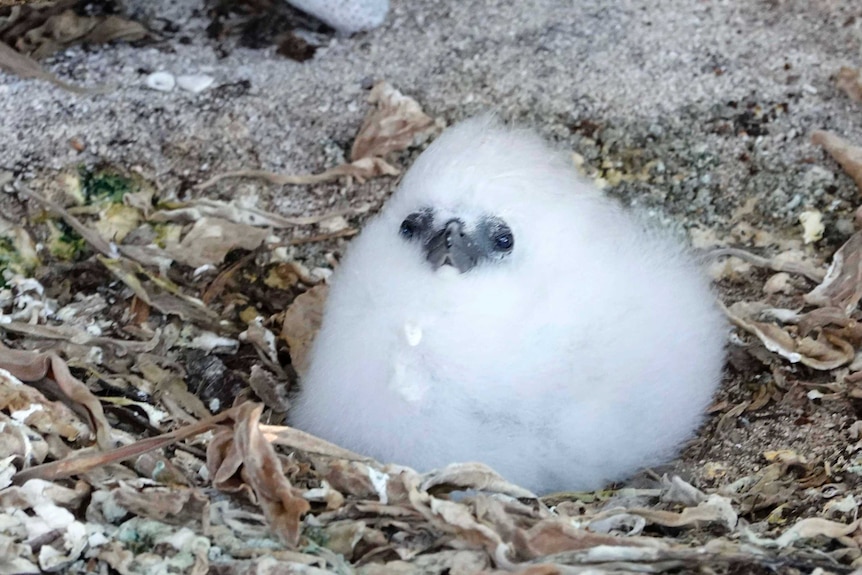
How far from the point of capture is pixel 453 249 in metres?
2.18

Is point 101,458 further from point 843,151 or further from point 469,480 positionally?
point 843,151

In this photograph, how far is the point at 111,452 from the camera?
1844mm

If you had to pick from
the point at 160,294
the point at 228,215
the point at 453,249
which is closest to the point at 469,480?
the point at 453,249

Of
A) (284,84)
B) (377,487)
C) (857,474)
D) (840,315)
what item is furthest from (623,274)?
(284,84)

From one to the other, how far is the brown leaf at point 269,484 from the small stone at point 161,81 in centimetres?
148

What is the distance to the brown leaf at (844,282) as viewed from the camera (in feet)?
7.85

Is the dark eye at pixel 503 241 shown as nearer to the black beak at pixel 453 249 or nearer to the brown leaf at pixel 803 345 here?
the black beak at pixel 453 249

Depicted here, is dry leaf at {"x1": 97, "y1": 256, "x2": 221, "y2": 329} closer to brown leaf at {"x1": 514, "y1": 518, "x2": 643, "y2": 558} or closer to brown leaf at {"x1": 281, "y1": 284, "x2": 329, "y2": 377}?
brown leaf at {"x1": 281, "y1": 284, "x2": 329, "y2": 377}

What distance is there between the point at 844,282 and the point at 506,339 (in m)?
0.91

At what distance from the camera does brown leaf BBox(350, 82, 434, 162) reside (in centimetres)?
293

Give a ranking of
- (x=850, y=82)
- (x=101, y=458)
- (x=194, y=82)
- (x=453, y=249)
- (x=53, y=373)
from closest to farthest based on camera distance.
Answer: (x=101, y=458) → (x=53, y=373) → (x=453, y=249) → (x=850, y=82) → (x=194, y=82)

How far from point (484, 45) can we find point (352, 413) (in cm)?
142

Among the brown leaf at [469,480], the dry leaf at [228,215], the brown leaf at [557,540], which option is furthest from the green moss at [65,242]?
the brown leaf at [557,540]

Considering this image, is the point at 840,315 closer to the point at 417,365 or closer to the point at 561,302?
the point at 561,302
